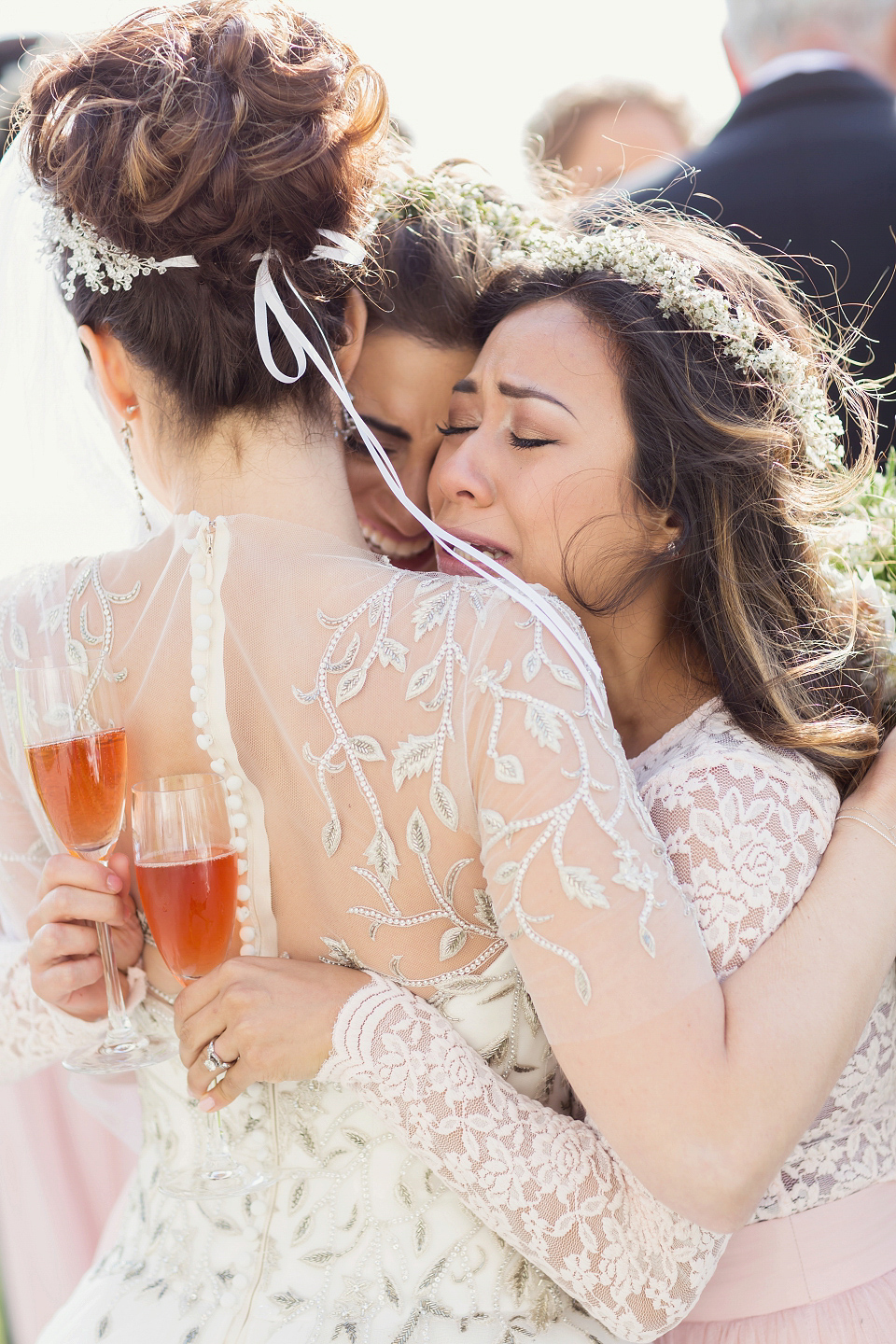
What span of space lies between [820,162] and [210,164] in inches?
85.2

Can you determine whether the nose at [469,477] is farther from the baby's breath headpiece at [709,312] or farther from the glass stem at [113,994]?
the glass stem at [113,994]

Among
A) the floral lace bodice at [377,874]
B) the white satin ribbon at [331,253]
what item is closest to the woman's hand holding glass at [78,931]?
the floral lace bodice at [377,874]

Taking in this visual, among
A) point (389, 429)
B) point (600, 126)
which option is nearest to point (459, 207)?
point (389, 429)

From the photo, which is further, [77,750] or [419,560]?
[419,560]

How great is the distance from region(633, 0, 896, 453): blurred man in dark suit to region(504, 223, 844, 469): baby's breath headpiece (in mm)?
792

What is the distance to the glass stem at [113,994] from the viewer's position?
166 cm

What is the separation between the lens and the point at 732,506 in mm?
2031

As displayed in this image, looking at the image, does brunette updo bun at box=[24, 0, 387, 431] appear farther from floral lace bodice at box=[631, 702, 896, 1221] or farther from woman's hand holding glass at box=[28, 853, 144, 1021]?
floral lace bodice at box=[631, 702, 896, 1221]

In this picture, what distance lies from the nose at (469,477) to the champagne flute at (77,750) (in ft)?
2.16

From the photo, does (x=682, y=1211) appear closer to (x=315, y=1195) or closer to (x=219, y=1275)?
(x=315, y=1195)

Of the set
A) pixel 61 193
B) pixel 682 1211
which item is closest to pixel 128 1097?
pixel 682 1211

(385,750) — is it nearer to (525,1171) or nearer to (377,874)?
(377,874)

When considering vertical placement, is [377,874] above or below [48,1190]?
above

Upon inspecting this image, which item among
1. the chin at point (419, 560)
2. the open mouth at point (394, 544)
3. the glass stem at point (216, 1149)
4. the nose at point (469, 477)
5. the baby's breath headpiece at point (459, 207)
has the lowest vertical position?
the glass stem at point (216, 1149)
